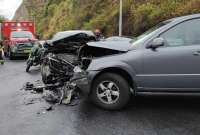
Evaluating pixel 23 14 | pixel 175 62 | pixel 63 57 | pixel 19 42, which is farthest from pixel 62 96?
pixel 23 14

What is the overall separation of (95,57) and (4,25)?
21.4 meters

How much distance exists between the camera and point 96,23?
25281mm

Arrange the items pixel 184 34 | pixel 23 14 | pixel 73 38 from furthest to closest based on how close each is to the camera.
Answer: pixel 23 14, pixel 73 38, pixel 184 34

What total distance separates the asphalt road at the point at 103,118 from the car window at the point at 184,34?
1.26m

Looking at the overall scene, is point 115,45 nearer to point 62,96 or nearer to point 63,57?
point 62,96

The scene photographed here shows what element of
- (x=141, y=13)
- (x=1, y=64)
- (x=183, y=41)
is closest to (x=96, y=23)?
(x=141, y=13)

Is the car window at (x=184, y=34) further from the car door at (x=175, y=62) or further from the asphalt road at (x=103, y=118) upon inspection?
the asphalt road at (x=103, y=118)

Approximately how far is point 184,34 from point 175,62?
21.6 inches

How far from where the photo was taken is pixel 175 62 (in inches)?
247

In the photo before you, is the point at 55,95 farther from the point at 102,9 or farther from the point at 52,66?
the point at 102,9

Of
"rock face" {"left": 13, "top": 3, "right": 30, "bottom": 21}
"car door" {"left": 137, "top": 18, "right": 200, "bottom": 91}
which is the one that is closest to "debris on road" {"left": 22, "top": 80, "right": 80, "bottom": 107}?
"car door" {"left": 137, "top": 18, "right": 200, "bottom": 91}

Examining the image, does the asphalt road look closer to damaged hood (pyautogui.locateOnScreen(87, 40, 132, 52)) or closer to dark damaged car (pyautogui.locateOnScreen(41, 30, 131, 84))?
damaged hood (pyautogui.locateOnScreen(87, 40, 132, 52))

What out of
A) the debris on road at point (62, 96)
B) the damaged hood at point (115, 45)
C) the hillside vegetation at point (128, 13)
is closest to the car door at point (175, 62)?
the damaged hood at point (115, 45)

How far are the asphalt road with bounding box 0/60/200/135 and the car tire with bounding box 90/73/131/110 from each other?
152 mm
